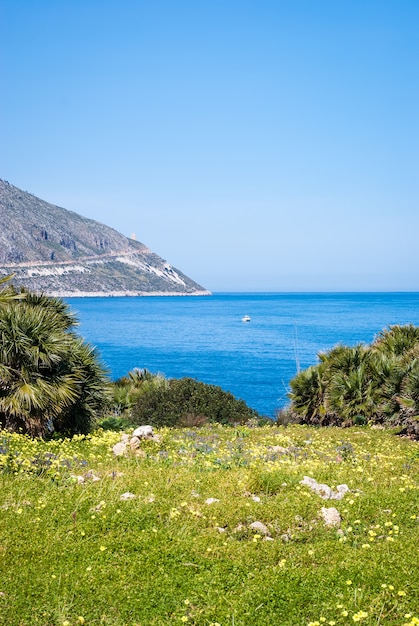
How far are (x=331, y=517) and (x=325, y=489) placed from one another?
0.96m

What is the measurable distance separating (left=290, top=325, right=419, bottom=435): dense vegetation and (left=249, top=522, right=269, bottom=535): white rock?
9.30 metres

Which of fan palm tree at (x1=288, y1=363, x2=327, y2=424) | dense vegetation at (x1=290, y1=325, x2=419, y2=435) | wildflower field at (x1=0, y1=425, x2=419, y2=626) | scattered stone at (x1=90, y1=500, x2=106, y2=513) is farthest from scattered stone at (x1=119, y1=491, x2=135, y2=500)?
fan palm tree at (x1=288, y1=363, x2=327, y2=424)

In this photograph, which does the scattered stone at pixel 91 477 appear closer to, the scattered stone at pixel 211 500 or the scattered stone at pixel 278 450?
the scattered stone at pixel 211 500

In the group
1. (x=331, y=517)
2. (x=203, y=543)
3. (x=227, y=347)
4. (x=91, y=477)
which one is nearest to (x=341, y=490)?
(x=331, y=517)

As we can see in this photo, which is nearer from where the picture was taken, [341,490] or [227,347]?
[341,490]

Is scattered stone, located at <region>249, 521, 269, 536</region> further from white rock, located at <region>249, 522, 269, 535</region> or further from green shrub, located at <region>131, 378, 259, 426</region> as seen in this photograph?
green shrub, located at <region>131, 378, 259, 426</region>

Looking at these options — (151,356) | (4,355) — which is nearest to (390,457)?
(4,355)

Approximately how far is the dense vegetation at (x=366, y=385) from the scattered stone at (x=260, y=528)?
30.5 feet

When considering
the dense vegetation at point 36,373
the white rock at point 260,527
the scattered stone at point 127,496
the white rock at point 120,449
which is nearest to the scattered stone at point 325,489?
the white rock at point 260,527

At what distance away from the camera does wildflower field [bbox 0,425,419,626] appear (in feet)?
17.4

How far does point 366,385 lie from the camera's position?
18109 millimetres

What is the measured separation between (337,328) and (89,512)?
366ft

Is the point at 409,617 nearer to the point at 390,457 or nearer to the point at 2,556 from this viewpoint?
the point at 2,556

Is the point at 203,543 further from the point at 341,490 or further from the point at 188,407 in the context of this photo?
the point at 188,407
